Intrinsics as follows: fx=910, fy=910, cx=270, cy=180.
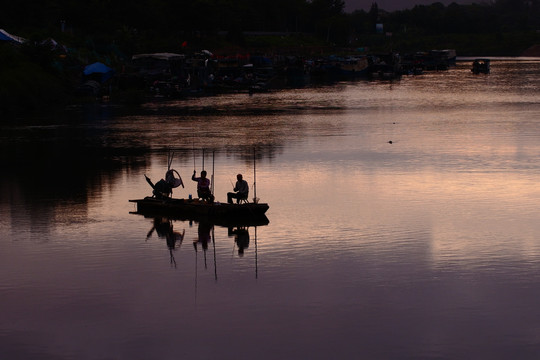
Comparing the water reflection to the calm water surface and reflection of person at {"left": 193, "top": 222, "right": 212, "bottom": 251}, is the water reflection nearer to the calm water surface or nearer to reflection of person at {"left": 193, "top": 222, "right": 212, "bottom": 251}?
the calm water surface

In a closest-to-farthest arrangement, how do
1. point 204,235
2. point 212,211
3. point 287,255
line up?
point 287,255 < point 204,235 < point 212,211

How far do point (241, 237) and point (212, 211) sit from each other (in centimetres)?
227

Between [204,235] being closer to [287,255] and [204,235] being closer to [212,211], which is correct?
[212,211]

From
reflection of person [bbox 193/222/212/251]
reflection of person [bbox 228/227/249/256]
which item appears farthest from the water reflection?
reflection of person [bbox 228/227/249/256]

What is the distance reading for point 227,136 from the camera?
64562 millimetres

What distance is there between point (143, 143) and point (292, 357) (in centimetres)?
4099

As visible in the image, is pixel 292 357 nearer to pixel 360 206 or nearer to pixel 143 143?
pixel 360 206

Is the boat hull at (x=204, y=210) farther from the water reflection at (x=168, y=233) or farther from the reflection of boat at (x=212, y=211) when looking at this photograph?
the water reflection at (x=168, y=233)

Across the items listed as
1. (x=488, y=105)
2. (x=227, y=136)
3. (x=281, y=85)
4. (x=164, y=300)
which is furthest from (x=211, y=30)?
(x=164, y=300)

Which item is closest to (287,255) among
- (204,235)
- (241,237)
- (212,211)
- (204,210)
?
(241,237)

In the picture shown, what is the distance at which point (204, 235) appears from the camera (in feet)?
109

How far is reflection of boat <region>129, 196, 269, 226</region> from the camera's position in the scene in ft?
112

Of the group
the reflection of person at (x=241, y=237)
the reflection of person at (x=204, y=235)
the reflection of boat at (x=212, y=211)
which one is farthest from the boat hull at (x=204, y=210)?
the reflection of person at (x=241, y=237)

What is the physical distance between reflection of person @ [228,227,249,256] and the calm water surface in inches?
7.2
